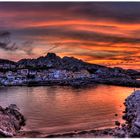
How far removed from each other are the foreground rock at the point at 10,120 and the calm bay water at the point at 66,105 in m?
0.08

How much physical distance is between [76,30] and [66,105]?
1279 mm

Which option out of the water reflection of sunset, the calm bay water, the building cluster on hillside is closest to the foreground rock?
the calm bay water

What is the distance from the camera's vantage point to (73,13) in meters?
6.51

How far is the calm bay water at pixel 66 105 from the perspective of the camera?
6.78 m

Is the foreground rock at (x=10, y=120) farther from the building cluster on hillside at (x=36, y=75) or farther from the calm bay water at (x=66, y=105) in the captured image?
the building cluster on hillside at (x=36, y=75)

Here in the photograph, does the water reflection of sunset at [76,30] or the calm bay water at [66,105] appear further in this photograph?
the calm bay water at [66,105]

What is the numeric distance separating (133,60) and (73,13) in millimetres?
831

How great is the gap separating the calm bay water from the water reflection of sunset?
525 mm

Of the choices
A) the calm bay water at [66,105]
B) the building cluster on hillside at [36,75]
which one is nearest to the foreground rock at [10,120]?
the calm bay water at [66,105]

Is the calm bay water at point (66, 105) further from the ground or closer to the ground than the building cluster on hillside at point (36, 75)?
Answer: closer to the ground

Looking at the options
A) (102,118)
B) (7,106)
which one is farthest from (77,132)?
(7,106)

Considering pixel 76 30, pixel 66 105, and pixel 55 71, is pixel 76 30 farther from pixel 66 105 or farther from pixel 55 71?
pixel 66 105

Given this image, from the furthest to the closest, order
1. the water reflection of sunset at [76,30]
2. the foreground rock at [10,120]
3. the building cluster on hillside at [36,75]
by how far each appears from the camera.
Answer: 1. the building cluster on hillside at [36,75]
2. the foreground rock at [10,120]
3. the water reflection of sunset at [76,30]

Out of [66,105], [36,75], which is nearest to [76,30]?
[36,75]
